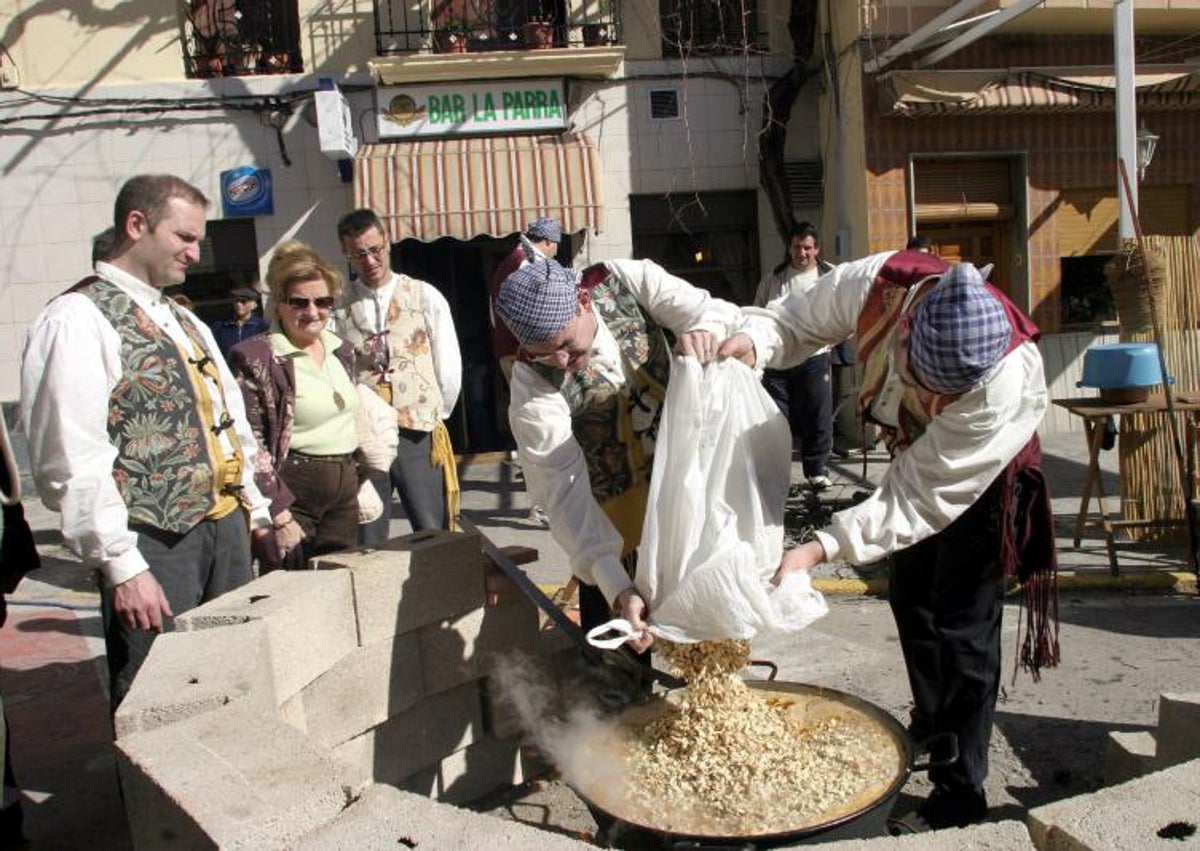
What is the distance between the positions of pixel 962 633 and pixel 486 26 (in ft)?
26.9

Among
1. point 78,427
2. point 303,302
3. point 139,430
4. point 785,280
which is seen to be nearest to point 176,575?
point 139,430

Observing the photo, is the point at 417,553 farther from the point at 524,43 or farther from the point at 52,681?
the point at 524,43

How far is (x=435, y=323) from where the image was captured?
14.9 feet

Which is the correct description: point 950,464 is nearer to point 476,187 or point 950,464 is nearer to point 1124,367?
point 1124,367

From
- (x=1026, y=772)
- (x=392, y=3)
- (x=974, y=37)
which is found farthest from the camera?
(x=392, y=3)

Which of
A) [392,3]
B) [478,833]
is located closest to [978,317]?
[478,833]

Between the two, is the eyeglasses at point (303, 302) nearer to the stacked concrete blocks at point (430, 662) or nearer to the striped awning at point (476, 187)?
the stacked concrete blocks at point (430, 662)

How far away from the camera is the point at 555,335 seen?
244 centimetres

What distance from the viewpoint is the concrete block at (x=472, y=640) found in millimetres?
3008

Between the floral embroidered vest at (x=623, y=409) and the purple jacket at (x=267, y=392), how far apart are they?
1.17m

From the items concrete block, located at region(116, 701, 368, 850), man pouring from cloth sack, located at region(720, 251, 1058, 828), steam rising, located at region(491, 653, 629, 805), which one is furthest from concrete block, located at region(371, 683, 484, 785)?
man pouring from cloth sack, located at region(720, 251, 1058, 828)

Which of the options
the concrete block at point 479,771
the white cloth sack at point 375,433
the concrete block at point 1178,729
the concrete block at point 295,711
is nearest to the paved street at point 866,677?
the concrete block at point 479,771

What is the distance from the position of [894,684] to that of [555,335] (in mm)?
2400

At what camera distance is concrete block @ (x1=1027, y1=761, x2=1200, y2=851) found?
1554 mm
